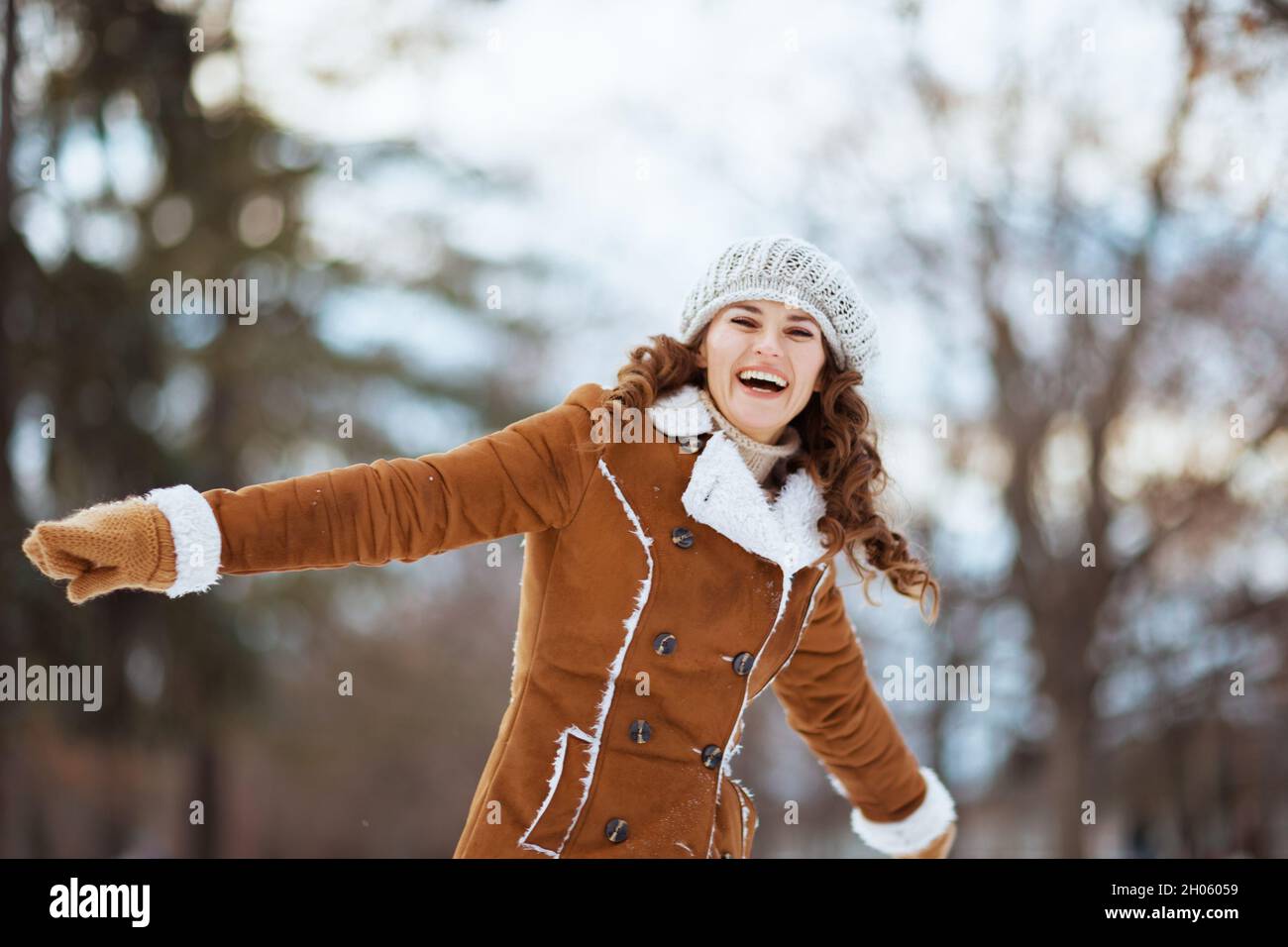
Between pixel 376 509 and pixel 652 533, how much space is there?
548 millimetres

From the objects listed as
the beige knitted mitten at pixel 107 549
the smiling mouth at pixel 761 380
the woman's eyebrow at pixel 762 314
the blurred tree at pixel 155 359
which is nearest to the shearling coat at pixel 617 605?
the smiling mouth at pixel 761 380

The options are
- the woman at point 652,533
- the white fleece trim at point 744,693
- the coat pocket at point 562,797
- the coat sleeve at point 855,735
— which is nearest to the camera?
the woman at point 652,533

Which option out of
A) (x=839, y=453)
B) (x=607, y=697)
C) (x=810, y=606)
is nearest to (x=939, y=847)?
(x=810, y=606)

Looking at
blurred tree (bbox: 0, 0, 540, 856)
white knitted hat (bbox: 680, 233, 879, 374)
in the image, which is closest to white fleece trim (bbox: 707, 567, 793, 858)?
white knitted hat (bbox: 680, 233, 879, 374)

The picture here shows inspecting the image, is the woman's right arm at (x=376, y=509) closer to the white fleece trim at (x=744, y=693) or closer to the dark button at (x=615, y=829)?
the white fleece trim at (x=744, y=693)

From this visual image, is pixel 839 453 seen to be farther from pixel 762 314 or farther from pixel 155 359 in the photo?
pixel 155 359

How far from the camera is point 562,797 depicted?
2.41 metres

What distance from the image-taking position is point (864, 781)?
315cm

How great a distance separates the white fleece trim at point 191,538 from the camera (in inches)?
80.8

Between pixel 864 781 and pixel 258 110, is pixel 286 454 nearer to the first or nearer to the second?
pixel 258 110

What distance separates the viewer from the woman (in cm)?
230
